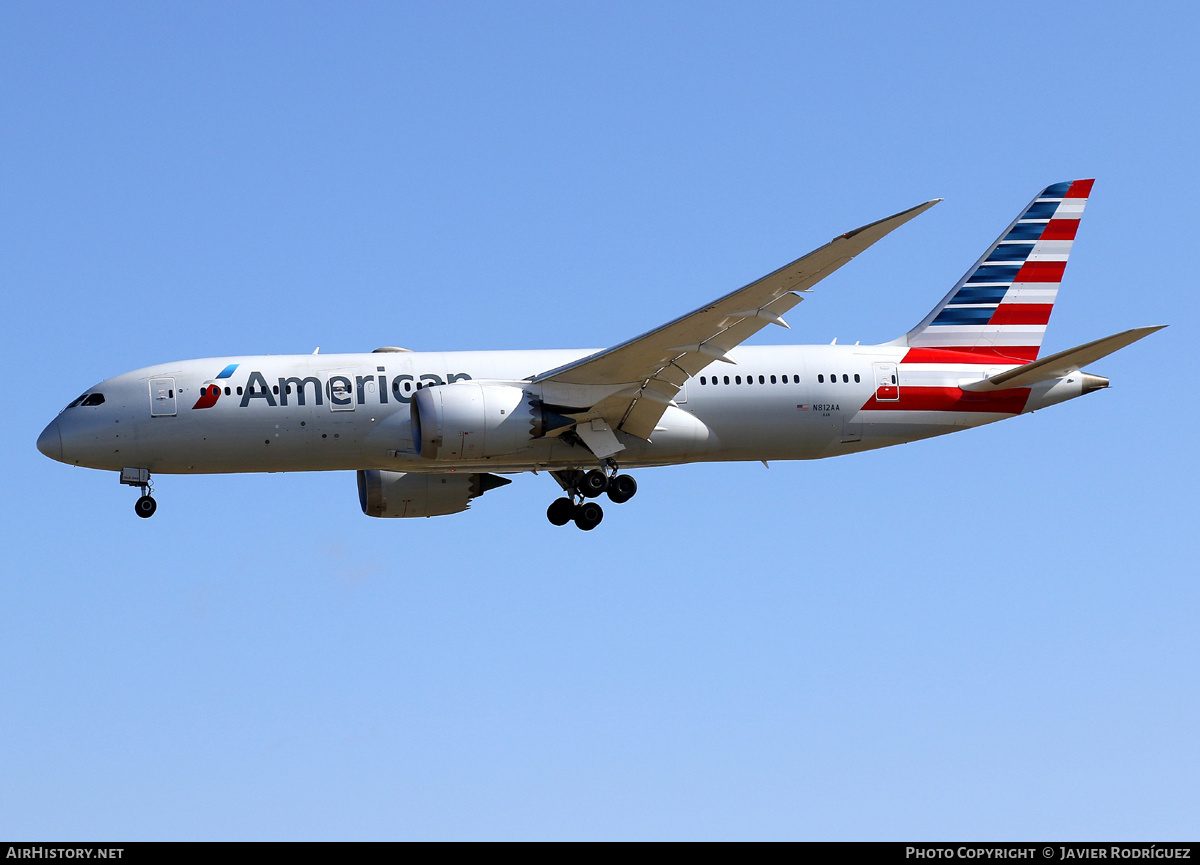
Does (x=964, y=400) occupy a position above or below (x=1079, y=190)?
below

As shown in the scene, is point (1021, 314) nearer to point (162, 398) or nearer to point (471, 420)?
point (471, 420)

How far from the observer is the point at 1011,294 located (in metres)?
35.1

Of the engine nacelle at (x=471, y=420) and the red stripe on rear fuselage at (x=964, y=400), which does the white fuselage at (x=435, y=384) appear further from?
the engine nacelle at (x=471, y=420)

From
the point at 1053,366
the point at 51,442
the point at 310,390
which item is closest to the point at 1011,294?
the point at 1053,366

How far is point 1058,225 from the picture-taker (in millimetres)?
36250

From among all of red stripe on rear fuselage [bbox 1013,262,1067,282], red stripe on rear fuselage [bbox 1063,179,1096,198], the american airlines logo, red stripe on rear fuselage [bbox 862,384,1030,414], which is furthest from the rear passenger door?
the american airlines logo

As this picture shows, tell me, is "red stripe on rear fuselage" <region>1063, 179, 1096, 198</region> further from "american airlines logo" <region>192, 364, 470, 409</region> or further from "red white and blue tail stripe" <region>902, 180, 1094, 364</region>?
"american airlines logo" <region>192, 364, 470, 409</region>

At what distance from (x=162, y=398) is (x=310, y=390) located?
301 cm

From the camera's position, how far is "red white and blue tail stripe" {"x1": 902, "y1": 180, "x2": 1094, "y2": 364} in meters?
33.9

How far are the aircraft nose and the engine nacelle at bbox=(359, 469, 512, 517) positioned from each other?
683 centimetres

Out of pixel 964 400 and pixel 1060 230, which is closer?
pixel 964 400

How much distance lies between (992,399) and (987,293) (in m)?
3.50
